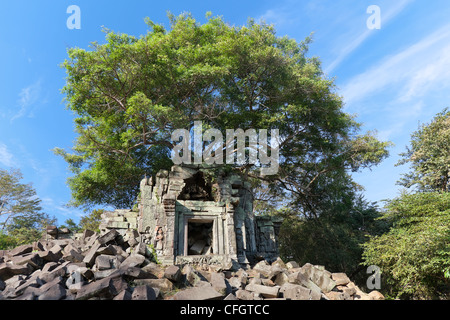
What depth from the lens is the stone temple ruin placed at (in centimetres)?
1055

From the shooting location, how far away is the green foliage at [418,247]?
9750 millimetres

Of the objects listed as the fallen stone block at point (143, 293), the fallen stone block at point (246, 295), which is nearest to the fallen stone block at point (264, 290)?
the fallen stone block at point (246, 295)

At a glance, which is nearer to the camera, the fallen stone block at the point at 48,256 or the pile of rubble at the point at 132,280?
the pile of rubble at the point at 132,280

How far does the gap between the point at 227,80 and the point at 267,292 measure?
396 inches

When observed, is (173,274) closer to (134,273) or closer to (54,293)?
(134,273)

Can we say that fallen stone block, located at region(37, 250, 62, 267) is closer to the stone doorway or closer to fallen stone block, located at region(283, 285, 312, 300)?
the stone doorway

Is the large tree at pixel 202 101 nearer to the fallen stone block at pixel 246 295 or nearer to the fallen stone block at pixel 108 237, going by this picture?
the fallen stone block at pixel 108 237

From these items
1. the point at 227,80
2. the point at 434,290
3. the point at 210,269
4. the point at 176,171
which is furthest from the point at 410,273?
the point at 227,80

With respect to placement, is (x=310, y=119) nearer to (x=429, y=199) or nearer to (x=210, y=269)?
(x=429, y=199)

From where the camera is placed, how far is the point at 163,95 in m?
13.3

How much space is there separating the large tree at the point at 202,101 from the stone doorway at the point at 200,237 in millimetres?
3983

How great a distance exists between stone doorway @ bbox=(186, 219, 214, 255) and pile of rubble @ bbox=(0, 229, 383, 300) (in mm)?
1232

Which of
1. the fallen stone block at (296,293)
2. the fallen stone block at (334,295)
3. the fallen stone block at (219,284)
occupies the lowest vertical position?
the fallen stone block at (334,295)

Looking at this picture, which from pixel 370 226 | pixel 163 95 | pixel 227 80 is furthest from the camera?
pixel 370 226
